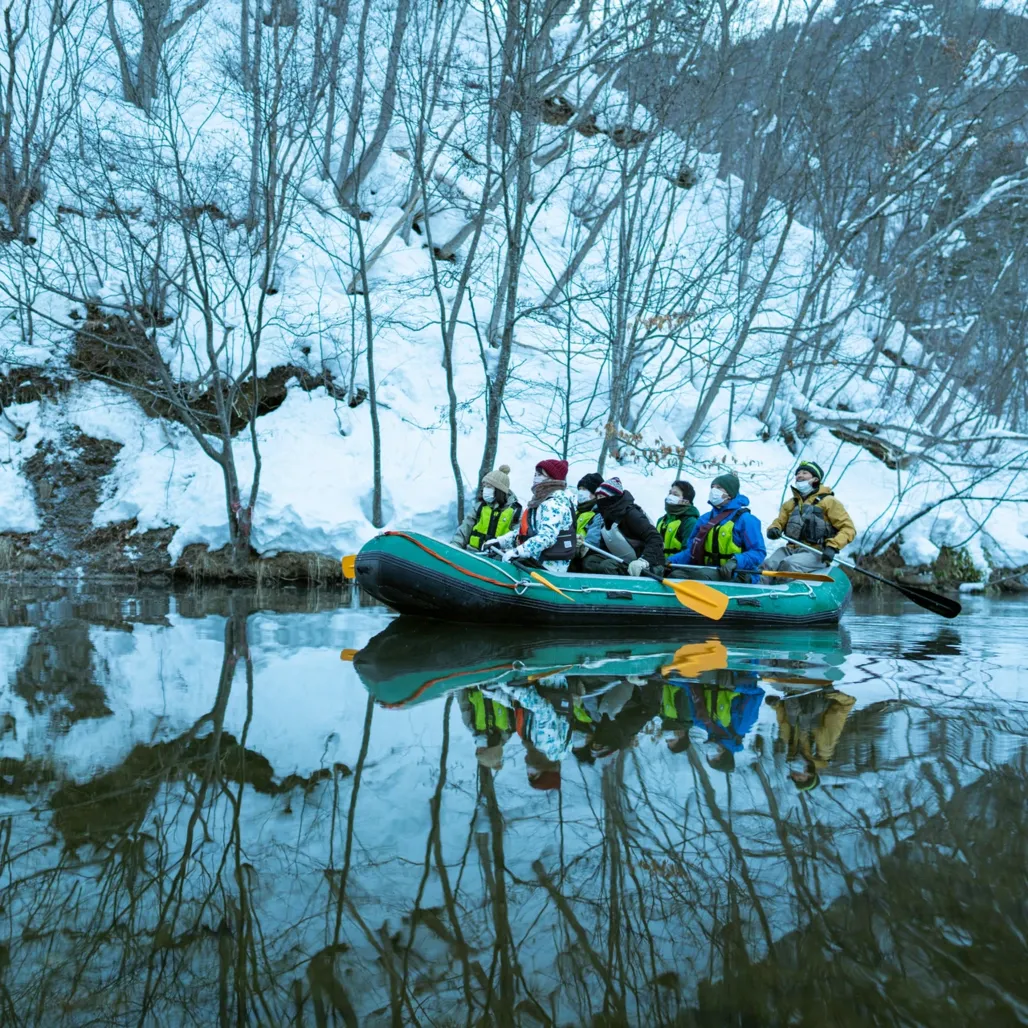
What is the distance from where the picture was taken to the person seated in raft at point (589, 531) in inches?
359

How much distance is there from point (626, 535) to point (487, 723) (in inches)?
190

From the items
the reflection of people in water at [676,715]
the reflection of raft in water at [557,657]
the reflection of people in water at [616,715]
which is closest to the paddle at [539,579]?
the reflection of raft in water at [557,657]

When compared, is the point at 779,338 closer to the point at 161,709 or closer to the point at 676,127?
the point at 676,127

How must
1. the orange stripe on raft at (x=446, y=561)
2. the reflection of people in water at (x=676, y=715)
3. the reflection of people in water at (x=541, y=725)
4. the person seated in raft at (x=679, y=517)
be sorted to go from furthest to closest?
1. the person seated in raft at (x=679, y=517)
2. the orange stripe on raft at (x=446, y=561)
3. the reflection of people in water at (x=676, y=715)
4. the reflection of people in water at (x=541, y=725)

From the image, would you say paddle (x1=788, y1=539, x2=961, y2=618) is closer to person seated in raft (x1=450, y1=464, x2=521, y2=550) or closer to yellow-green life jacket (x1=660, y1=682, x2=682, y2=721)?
person seated in raft (x1=450, y1=464, x2=521, y2=550)

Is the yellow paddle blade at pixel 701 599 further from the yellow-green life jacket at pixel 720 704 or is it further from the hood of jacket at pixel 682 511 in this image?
the yellow-green life jacket at pixel 720 704

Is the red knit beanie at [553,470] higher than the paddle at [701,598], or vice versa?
the red knit beanie at [553,470]

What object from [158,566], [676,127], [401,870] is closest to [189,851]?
[401,870]

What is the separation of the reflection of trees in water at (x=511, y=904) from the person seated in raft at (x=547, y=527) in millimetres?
4545

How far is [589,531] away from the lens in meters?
9.45

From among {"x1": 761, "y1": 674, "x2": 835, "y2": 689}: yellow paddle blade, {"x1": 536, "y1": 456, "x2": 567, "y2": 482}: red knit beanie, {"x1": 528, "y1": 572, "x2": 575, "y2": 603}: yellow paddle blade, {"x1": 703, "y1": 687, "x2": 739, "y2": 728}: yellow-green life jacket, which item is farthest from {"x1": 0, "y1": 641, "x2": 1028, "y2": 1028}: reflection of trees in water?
{"x1": 536, "y1": 456, "x2": 567, "y2": 482}: red knit beanie

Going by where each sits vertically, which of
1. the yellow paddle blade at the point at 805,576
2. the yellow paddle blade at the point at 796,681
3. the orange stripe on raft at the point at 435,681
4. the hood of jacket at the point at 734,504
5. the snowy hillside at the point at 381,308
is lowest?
the yellow paddle blade at the point at 796,681

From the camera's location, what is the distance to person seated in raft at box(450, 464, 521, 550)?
9.05m

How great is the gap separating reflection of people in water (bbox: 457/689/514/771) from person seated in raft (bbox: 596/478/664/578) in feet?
12.2
